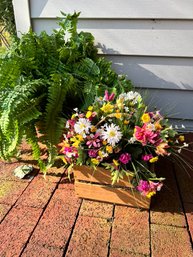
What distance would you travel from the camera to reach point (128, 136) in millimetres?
1499

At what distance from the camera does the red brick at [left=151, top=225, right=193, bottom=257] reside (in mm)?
1331

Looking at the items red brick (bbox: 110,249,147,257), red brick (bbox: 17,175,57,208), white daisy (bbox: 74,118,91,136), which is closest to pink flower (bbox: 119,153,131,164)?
white daisy (bbox: 74,118,91,136)

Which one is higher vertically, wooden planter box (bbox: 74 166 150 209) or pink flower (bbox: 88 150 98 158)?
pink flower (bbox: 88 150 98 158)

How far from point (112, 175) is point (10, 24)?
8.80 ft

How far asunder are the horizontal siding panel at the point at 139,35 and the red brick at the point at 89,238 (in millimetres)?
1296

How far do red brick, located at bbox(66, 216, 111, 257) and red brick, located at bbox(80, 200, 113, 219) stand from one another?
0.10ft

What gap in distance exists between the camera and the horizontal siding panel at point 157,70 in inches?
83.7

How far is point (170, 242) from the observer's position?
1.38 m

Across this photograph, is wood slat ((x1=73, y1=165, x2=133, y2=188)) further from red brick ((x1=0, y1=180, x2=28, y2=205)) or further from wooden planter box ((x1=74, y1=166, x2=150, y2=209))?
red brick ((x1=0, y1=180, x2=28, y2=205))

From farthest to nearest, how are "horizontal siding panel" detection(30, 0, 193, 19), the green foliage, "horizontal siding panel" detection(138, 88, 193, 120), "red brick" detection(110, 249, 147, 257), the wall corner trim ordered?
the green foliage, "horizontal siding panel" detection(138, 88, 193, 120), the wall corner trim, "horizontal siding panel" detection(30, 0, 193, 19), "red brick" detection(110, 249, 147, 257)

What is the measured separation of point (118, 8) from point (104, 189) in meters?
1.30

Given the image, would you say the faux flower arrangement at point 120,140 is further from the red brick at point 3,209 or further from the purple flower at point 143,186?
the red brick at point 3,209

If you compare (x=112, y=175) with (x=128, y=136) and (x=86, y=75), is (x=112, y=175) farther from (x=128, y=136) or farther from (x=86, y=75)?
(x=86, y=75)

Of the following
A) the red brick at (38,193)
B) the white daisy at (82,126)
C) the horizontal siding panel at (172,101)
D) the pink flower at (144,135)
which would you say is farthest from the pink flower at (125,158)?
the horizontal siding panel at (172,101)
